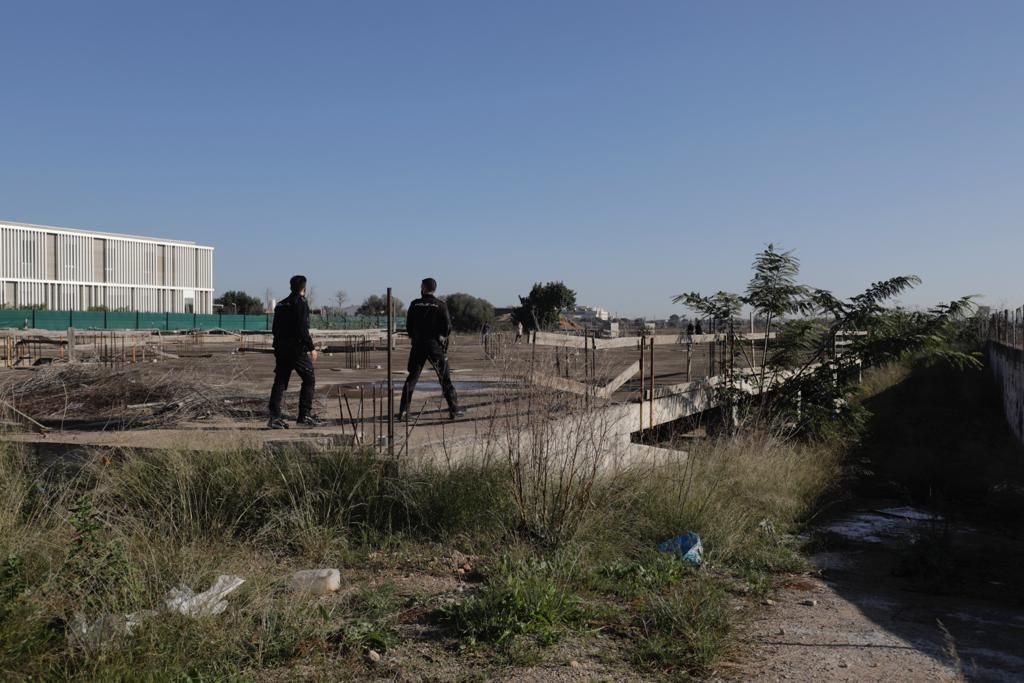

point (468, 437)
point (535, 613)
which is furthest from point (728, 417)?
point (535, 613)

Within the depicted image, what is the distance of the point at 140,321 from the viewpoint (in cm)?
6700

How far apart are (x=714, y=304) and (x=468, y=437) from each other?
23.5ft

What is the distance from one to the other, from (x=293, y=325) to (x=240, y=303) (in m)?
96.0

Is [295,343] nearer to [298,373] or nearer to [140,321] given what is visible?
[298,373]

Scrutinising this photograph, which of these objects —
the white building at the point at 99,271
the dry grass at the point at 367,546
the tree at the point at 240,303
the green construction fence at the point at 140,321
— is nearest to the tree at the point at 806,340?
the dry grass at the point at 367,546

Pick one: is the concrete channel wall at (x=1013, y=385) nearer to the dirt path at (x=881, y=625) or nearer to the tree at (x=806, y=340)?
the tree at (x=806, y=340)

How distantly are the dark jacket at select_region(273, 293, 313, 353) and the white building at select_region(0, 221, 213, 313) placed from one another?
6931cm

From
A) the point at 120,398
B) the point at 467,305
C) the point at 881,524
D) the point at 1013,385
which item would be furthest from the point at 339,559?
the point at 467,305

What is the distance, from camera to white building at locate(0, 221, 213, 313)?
73.3 metres

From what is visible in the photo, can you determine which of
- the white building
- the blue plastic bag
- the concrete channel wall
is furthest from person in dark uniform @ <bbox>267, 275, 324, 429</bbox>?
the white building

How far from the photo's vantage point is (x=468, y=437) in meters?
8.35

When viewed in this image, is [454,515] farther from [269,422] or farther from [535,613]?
[269,422]

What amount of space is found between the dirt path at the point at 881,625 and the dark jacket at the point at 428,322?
439 cm

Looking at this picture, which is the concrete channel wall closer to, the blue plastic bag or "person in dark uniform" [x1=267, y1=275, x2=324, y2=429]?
the blue plastic bag
